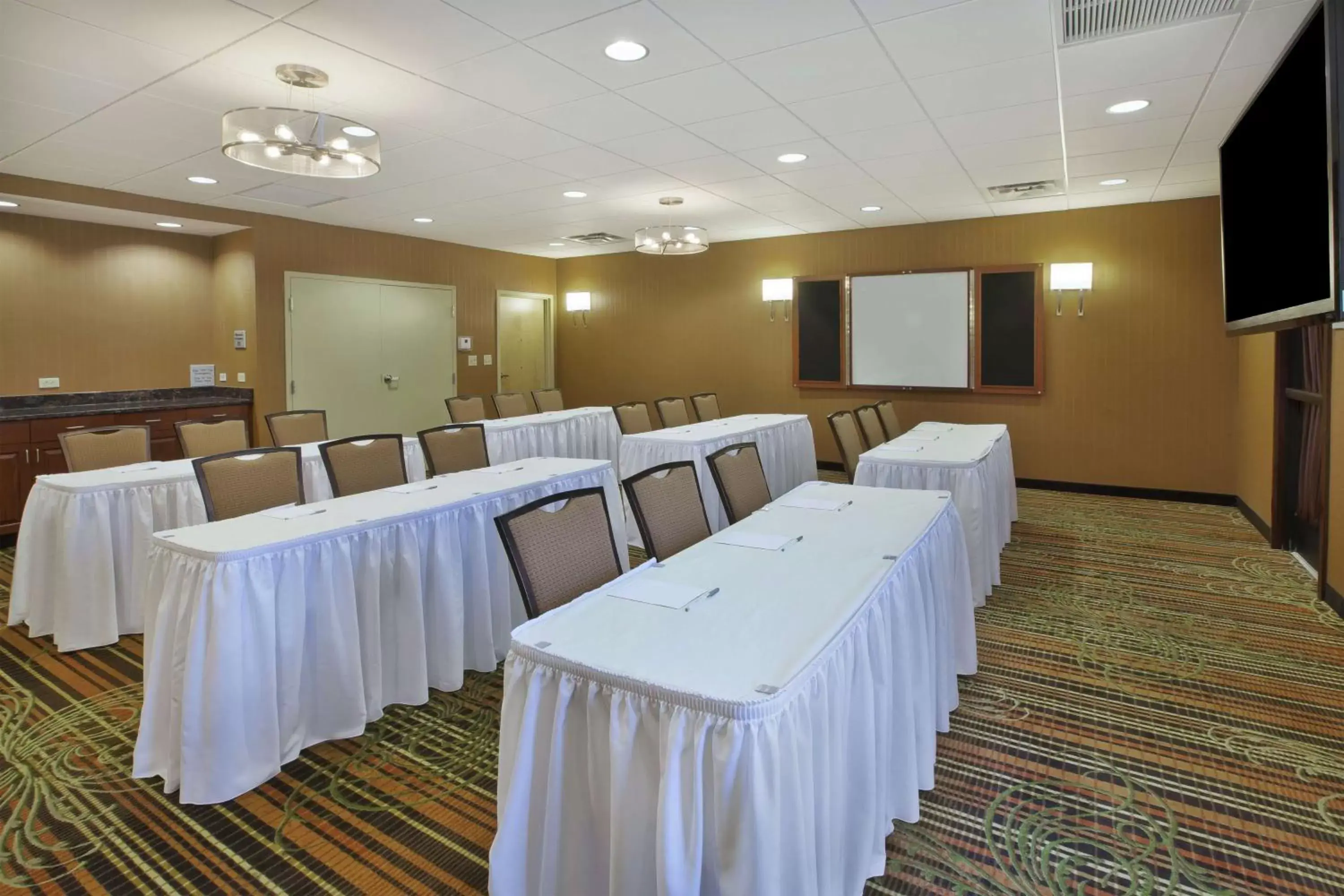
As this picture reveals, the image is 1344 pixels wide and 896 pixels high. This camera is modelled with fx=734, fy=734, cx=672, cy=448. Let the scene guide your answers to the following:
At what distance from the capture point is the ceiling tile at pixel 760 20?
2.85m

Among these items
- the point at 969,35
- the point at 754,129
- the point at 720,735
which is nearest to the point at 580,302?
the point at 754,129

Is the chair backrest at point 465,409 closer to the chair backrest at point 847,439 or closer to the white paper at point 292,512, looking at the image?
the chair backrest at point 847,439

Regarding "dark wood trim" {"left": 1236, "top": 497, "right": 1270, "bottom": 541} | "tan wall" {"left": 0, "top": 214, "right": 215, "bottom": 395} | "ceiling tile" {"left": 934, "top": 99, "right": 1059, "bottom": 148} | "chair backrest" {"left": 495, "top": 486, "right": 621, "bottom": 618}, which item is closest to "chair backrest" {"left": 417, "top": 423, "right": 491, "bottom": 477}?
"chair backrest" {"left": 495, "top": 486, "right": 621, "bottom": 618}

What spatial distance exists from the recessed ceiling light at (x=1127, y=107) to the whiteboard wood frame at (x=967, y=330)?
11.4 feet

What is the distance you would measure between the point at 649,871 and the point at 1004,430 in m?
5.00

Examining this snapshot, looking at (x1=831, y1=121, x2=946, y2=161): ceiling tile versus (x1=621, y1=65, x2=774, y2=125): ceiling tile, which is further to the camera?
(x1=831, y1=121, x2=946, y2=161): ceiling tile

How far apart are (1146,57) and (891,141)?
1.54 metres

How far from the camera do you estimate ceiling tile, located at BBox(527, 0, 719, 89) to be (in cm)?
295

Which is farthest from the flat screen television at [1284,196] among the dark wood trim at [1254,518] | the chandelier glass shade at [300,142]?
the chandelier glass shade at [300,142]

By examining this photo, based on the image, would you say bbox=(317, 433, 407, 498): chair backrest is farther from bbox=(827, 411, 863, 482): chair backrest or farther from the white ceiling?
bbox=(827, 411, 863, 482): chair backrest

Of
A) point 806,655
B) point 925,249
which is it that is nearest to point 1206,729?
point 806,655

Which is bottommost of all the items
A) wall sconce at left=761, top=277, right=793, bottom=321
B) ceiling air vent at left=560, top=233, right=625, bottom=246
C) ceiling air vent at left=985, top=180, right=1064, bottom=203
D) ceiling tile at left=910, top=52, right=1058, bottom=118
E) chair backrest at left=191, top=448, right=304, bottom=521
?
chair backrest at left=191, top=448, right=304, bottom=521

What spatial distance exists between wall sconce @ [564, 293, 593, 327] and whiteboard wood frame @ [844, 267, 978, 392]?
3533 mm

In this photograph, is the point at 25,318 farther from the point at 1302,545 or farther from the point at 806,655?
the point at 1302,545
